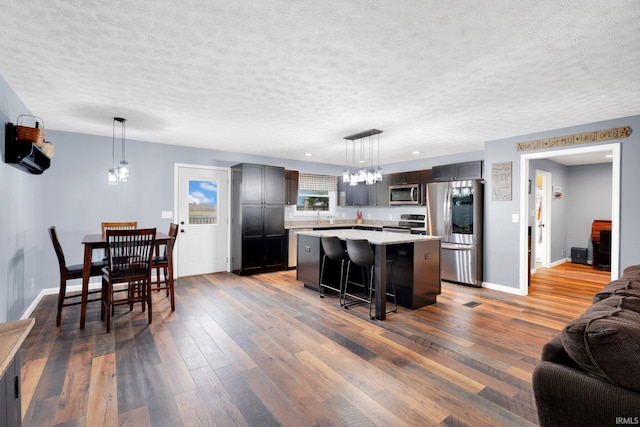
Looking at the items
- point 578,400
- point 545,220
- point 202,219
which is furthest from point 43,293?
point 545,220

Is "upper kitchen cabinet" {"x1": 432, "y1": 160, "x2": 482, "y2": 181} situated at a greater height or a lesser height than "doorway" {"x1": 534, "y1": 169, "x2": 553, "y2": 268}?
greater

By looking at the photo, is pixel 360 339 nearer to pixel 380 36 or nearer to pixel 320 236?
pixel 320 236

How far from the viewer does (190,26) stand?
6.29ft

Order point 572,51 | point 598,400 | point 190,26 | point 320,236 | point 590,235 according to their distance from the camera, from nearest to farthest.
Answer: point 598,400
point 190,26
point 572,51
point 320,236
point 590,235

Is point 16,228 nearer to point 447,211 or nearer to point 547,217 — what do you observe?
point 447,211

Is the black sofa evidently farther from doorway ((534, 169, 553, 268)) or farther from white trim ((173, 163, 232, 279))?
doorway ((534, 169, 553, 268))

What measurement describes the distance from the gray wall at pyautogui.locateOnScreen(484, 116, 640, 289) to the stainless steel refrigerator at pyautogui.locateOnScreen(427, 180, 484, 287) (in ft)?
0.59

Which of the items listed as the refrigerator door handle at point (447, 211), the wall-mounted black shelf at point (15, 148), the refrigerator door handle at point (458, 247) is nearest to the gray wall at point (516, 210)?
A: the refrigerator door handle at point (458, 247)

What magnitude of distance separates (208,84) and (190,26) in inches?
35.3

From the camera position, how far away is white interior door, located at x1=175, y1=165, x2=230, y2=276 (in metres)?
5.42

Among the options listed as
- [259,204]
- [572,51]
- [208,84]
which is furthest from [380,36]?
[259,204]

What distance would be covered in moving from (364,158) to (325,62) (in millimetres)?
4442

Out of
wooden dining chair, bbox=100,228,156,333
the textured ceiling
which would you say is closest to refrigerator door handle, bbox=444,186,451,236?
the textured ceiling

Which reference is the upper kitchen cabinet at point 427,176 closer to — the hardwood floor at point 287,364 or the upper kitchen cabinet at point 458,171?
the upper kitchen cabinet at point 458,171
